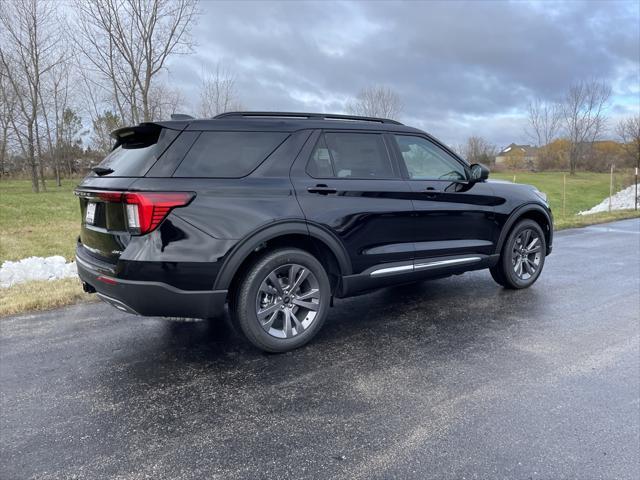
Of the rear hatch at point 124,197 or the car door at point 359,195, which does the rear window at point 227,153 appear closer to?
the rear hatch at point 124,197

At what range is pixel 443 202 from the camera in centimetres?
451

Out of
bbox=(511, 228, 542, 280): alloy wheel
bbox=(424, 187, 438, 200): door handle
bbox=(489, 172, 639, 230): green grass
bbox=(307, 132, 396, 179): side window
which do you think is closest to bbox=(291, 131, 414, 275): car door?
bbox=(307, 132, 396, 179): side window

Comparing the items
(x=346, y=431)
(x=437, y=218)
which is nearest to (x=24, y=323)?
(x=346, y=431)

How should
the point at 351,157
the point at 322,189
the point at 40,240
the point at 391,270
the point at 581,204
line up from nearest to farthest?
1. the point at 322,189
2. the point at 351,157
3. the point at 391,270
4. the point at 40,240
5. the point at 581,204

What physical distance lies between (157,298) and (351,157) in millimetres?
2045

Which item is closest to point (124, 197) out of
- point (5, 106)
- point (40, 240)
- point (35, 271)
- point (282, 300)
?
point (282, 300)

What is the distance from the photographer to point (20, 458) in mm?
2289

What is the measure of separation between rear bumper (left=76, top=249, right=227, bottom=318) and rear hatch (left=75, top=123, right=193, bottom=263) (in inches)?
8.2

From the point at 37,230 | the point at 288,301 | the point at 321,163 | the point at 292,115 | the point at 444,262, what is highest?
the point at 292,115

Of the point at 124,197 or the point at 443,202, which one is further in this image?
the point at 443,202

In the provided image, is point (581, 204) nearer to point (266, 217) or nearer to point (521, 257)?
point (521, 257)

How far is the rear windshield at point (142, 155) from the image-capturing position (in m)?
3.27

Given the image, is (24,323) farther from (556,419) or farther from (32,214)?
(32,214)

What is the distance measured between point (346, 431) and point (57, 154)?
140ft
